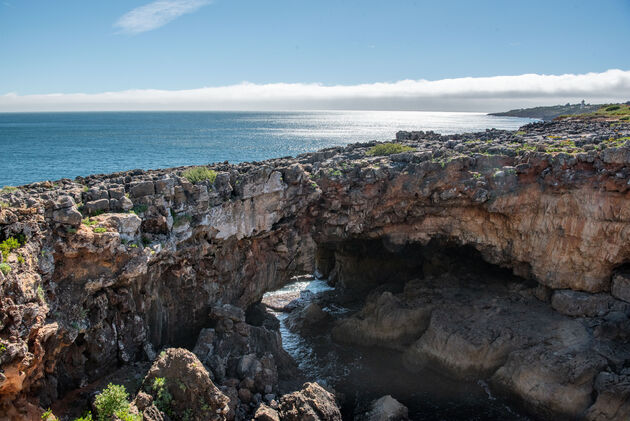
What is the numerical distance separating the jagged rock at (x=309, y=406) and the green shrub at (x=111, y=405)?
700 centimetres

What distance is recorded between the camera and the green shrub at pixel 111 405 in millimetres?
16250

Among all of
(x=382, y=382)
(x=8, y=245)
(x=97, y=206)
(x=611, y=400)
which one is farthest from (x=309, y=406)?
(x=611, y=400)

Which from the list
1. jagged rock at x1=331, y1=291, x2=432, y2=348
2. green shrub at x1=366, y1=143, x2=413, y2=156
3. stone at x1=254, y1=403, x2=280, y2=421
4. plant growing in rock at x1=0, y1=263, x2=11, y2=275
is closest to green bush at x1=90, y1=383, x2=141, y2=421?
stone at x1=254, y1=403, x2=280, y2=421

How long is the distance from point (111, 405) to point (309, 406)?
27.7ft

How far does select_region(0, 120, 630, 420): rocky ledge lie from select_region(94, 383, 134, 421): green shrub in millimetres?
908

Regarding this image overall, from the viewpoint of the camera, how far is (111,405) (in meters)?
16.4

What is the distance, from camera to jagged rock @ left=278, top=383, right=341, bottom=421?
20078 mm

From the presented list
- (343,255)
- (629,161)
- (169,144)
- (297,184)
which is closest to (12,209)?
(297,184)

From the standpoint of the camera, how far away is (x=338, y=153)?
35.8 meters

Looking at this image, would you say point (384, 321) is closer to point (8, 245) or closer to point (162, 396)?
point (162, 396)

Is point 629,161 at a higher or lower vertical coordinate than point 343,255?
higher

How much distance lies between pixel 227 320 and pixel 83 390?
7690 millimetres

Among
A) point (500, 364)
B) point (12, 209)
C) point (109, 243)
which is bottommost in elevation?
point (500, 364)

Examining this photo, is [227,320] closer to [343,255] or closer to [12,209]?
[12,209]
